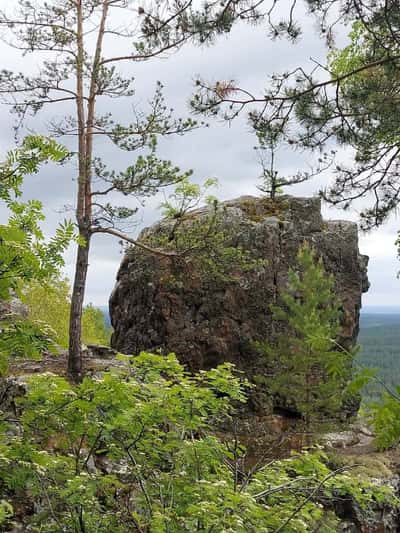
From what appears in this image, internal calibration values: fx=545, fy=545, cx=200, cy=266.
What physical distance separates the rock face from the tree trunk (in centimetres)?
159

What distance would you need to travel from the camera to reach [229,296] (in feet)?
44.3

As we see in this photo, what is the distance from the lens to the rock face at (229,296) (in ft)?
43.4

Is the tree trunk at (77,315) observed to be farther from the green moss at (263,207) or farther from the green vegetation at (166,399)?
the green moss at (263,207)

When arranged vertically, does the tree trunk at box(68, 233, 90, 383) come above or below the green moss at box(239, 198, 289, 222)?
below

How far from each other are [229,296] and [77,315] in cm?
398

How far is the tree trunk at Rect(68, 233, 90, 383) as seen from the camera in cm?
1089

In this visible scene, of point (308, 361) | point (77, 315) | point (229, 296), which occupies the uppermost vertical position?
point (229, 296)

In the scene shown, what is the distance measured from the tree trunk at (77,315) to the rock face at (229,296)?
5.21 ft

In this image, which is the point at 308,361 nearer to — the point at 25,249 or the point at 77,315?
the point at 77,315

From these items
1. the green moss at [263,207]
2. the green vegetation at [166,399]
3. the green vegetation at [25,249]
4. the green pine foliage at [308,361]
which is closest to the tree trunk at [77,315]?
the green vegetation at [166,399]

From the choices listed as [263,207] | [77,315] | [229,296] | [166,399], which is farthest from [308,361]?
[166,399]

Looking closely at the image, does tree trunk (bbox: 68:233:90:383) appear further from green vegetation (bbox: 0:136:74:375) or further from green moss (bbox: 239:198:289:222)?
green vegetation (bbox: 0:136:74:375)

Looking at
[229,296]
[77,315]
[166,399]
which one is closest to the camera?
[166,399]

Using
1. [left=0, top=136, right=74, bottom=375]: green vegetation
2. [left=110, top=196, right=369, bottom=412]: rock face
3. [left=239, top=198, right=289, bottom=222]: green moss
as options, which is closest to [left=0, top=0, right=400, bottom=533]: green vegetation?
[left=0, top=136, right=74, bottom=375]: green vegetation
